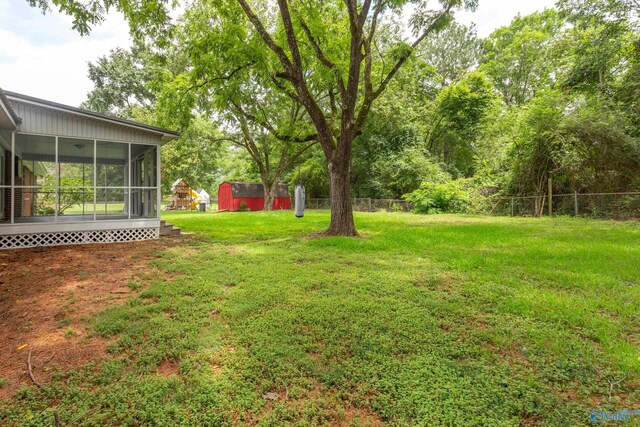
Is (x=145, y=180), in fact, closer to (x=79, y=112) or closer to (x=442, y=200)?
(x=79, y=112)

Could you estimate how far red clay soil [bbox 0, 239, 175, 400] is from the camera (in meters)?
2.62

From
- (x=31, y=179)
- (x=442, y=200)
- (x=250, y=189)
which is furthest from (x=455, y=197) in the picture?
(x=31, y=179)

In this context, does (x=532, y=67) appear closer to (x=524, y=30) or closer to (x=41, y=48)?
(x=524, y=30)

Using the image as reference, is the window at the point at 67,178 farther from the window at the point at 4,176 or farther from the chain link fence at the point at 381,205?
the chain link fence at the point at 381,205

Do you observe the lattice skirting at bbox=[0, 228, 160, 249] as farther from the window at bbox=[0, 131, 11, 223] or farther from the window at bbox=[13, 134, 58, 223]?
the window at bbox=[0, 131, 11, 223]

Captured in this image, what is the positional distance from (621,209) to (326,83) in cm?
1240

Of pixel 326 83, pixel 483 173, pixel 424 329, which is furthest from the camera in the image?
pixel 483 173

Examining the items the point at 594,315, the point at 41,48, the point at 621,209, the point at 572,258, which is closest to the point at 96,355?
the point at 594,315

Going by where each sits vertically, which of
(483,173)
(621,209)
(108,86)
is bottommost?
(621,209)

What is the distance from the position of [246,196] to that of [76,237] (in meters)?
19.9

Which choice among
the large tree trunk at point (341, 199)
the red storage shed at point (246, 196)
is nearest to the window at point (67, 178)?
the large tree trunk at point (341, 199)

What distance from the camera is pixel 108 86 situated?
3012cm

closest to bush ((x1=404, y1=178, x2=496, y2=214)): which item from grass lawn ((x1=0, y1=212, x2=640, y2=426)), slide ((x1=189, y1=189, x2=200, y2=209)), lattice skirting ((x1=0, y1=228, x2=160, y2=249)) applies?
grass lawn ((x1=0, y1=212, x2=640, y2=426))

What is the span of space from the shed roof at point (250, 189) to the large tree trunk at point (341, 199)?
65.1 ft
